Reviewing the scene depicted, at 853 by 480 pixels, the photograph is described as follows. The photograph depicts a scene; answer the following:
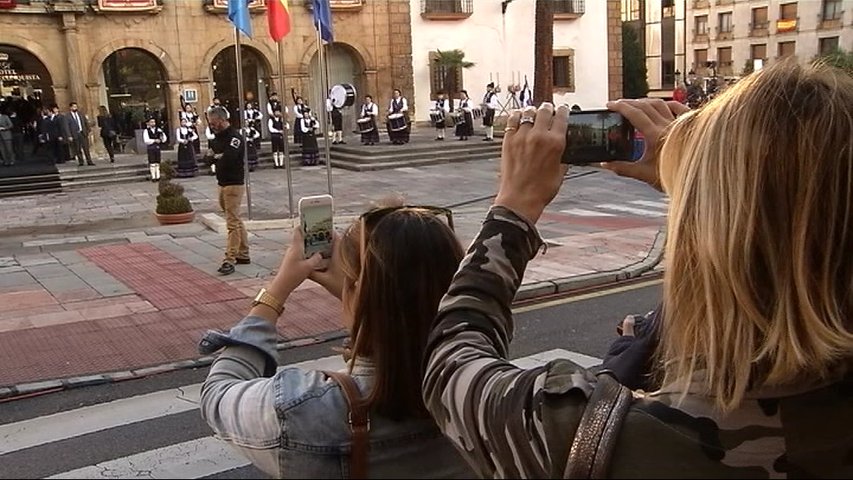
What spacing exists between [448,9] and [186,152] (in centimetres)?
1372

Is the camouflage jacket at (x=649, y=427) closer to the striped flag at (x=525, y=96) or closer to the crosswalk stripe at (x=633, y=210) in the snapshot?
the crosswalk stripe at (x=633, y=210)

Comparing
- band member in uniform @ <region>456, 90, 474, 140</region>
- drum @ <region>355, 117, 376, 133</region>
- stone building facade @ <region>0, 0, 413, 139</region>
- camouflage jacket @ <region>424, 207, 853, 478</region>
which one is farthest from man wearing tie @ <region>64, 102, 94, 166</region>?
camouflage jacket @ <region>424, 207, 853, 478</region>

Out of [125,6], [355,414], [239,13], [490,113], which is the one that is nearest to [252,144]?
[125,6]

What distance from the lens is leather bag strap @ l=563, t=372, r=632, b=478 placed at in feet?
3.61

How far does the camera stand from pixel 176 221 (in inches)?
577

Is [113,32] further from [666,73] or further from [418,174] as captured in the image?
[666,73]

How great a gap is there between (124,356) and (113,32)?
75.7ft

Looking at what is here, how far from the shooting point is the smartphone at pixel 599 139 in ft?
4.96

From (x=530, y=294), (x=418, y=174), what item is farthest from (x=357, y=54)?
(x=530, y=294)

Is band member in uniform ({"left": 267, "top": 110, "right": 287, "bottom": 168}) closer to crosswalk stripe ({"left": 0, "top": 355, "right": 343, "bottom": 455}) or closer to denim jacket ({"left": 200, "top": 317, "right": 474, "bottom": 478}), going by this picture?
crosswalk stripe ({"left": 0, "top": 355, "right": 343, "bottom": 455})

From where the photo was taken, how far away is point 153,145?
2227 centimetres

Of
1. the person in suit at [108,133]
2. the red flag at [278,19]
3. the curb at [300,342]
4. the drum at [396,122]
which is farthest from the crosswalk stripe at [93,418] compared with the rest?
the drum at [396,122]

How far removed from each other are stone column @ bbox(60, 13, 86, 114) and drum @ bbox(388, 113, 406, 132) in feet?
32.1

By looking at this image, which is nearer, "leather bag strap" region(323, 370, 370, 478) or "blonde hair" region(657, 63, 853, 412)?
"blonde hair" region(657, 63, 853, 412)
